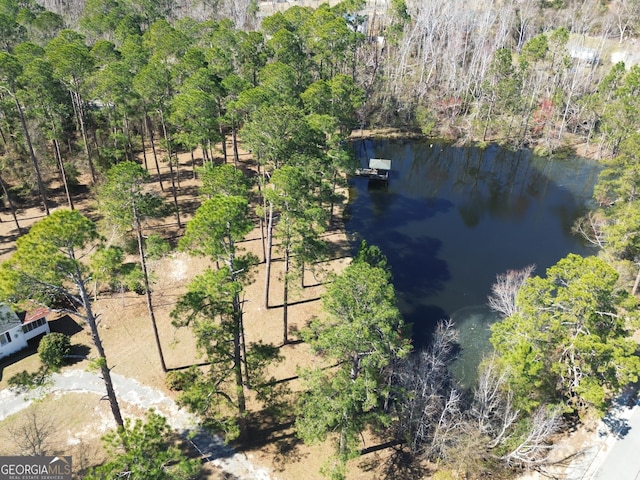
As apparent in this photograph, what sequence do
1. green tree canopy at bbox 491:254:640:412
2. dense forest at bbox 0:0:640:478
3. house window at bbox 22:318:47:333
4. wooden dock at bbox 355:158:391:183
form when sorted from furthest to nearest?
1. wooden dock at bbox 355:158:391:183
2. house window at bbox 22:318:47:333
3. green tree canopy at bbox 491:254:640:412
4. dense forest at bbox 0:0:640:478

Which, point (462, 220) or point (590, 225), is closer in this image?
point (590, 225)

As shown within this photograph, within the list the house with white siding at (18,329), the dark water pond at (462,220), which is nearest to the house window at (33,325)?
the house with white siding at (18,329)

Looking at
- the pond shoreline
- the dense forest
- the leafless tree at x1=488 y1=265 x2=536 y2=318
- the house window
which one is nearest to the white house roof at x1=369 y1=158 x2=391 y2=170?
the dense forest

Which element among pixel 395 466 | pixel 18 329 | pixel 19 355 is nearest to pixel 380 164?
pixel 395 466

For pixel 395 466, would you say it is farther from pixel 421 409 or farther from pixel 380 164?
pixel 380 164

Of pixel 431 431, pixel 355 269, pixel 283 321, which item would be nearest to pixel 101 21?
pixel 283 321

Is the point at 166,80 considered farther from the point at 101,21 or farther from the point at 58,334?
the point at 101,21

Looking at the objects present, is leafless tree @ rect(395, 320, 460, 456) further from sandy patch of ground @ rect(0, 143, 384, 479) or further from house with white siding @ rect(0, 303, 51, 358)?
house with white siding @ rect(0, 303, 51, 358)
